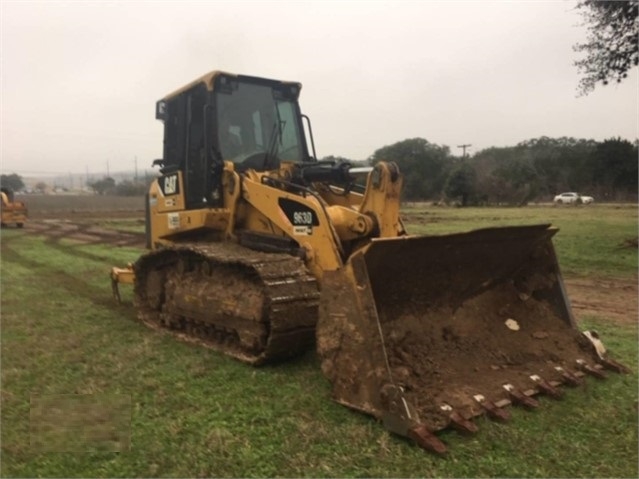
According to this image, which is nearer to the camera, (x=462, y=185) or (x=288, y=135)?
(x=288, y=135)

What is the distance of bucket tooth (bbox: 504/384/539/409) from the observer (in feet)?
14.2

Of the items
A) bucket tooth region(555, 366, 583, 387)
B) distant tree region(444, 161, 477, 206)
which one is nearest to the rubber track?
bucket tooth region(555, 366, 583, 387)

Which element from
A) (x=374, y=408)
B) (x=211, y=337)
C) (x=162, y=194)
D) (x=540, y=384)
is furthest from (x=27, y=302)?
(x=540, y=384)

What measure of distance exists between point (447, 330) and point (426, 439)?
1.46m

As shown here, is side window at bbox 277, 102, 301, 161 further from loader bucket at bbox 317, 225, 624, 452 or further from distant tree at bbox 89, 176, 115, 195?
distant tree at bbox 89, 176, 115, 195

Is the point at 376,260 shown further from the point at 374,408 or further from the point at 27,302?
the point at 27,302

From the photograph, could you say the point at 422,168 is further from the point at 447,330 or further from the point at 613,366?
the point at 447,330

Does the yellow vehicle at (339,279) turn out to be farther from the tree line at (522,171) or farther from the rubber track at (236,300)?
the tree line at (522,171)

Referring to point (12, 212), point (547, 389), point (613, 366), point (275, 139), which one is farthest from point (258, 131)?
point (12, 212)

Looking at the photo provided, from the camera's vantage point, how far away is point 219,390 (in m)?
4.85

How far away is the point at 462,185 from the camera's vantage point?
48.7 meters

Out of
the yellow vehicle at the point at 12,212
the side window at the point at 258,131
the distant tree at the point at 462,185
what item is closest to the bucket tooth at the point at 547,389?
the side window at the point at 258,131

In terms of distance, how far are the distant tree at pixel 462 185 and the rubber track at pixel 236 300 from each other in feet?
142

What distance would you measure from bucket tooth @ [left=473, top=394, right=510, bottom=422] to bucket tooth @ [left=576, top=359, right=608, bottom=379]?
125cm
